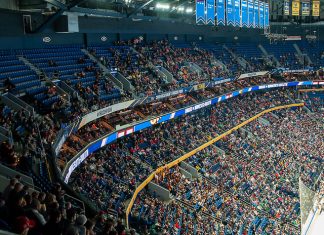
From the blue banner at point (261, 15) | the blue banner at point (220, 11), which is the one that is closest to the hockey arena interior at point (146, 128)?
the blue banner at point (220, 11)

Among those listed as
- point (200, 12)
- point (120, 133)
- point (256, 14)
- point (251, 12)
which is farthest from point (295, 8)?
point (120, 133)

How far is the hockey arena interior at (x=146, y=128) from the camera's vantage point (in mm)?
11766

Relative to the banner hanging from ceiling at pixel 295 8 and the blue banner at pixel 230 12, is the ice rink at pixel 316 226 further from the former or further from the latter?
the banner hanging from ceiling at pixel 295 8

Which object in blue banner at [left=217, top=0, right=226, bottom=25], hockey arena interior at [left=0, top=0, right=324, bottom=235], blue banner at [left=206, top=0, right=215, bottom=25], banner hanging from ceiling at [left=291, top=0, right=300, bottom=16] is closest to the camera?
hockey arena interior at [left=0, top=0, right=324, bottom=235]

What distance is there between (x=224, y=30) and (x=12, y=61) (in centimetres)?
2887

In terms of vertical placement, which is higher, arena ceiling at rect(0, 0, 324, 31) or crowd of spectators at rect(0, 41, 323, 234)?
arena ceiling at rect(0, 0, 324, 31)

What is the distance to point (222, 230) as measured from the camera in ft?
70.3

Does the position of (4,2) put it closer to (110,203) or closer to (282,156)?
(110,203)

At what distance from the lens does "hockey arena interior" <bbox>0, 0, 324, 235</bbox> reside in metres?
11.8

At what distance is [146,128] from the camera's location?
90.4 feet

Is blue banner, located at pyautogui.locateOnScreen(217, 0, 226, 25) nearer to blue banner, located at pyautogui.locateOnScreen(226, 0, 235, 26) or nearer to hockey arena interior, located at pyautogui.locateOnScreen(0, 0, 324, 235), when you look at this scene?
hockey arena interior, located at pyautogui.locateOnScreen(0, 0, 324, 235)

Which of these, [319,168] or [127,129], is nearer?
[127,129]

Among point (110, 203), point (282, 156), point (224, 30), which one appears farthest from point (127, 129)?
point (224, 30)

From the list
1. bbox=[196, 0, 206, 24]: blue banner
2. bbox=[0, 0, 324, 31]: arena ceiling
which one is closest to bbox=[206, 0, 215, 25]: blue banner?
bbox=[196, 0, 206, 24]: blue banner
